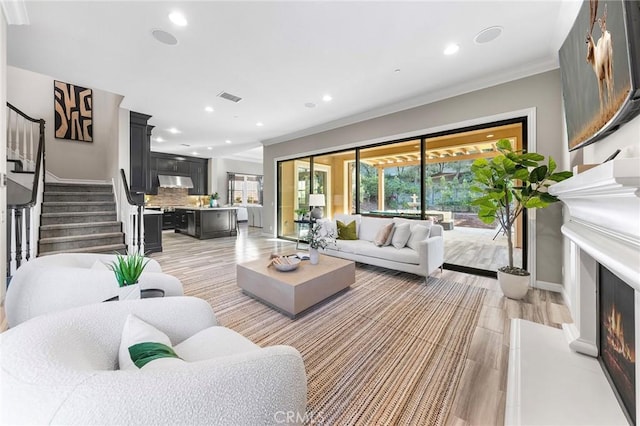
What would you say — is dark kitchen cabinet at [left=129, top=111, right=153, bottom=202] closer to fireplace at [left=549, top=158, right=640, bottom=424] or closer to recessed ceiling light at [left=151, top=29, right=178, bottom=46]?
recessed ceiling light at [left=151, top=29, right=178, bottom=46]

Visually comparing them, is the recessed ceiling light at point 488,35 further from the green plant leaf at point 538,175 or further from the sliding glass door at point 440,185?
the green plant leaf at point 538,175

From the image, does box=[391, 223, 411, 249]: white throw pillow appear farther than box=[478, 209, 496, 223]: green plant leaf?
Yes

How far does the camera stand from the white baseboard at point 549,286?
3059mm

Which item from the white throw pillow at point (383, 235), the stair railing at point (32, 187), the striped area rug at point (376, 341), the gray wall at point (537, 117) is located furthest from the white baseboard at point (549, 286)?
the stair railing at point (32, 187)

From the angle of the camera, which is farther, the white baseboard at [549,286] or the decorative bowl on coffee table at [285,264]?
the white baseboard at [549,286]

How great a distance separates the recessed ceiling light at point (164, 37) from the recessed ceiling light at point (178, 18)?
0.81 feet

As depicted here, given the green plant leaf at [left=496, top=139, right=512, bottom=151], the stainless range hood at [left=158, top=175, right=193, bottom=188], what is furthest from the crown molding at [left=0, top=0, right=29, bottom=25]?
the stainless range hood at [left=158, top=175, right=193, bottom=188]

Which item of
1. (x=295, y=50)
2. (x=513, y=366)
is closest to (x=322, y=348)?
(x=513, y=366)

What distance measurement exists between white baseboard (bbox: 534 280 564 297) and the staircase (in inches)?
242

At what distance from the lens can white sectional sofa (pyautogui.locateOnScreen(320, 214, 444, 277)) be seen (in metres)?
3.37

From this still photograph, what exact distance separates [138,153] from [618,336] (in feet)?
22.2

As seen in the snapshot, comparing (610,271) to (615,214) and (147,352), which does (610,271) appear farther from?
(147,352)

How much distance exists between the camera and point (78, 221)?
420 centimetres

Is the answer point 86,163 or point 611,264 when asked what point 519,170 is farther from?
point 86,163
